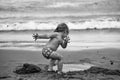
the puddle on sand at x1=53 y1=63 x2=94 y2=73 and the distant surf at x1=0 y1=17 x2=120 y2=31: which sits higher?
the distant surf at x1=0 y1=17 x2=120 y2=31

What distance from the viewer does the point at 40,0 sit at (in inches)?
714

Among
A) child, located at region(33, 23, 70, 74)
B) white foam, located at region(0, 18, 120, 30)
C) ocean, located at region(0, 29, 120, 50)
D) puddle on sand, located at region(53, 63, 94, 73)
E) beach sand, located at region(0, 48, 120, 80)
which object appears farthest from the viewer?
white foam, located at region(0, 18, 120, 30)

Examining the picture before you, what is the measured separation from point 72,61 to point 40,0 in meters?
10.7

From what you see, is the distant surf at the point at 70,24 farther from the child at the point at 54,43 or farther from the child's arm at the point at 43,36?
the child's arm at the point at 43,36

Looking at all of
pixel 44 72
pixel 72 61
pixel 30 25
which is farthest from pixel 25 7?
pixel 44 72

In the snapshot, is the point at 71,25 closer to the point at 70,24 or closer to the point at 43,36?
the point at 70,24

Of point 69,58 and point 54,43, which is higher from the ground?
point 54,43

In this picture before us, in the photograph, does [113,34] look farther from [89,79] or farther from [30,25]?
[89,79]

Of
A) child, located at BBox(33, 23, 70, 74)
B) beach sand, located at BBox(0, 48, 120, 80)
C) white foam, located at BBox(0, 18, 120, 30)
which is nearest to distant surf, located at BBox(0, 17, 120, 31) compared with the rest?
white foam, located at BBox(0, 18, 120, 30)

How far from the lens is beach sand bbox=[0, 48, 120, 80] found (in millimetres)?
7269

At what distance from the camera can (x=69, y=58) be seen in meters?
8.49

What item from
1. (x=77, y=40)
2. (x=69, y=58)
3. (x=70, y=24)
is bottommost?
(x=69, y=58)

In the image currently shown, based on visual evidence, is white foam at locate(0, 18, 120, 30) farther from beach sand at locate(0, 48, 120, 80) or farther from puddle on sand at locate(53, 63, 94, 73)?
puddle on sand at locate(53, 63, 94, 73)

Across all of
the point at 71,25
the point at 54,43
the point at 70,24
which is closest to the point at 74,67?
the point at 54,43
